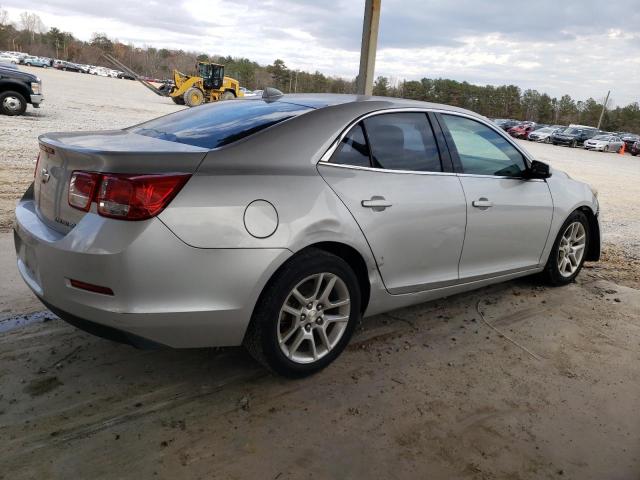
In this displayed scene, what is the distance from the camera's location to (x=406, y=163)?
3.38 meters

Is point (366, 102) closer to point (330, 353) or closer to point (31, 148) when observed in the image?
point (330, 353)

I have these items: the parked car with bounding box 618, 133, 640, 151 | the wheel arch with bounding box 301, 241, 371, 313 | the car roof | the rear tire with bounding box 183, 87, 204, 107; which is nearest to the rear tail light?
the wheel arch with bounding box 301, 241, 371, 313

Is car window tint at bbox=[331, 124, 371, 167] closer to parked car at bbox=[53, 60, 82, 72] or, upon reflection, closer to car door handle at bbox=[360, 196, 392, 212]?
car door handle at bbox=[360, 196, 392, 212]

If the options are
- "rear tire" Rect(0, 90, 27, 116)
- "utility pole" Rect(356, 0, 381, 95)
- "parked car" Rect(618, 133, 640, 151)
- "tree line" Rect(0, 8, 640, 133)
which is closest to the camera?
"utility pole" Rect(356, 0, 381, 95)

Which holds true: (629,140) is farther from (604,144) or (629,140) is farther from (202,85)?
(202,85)

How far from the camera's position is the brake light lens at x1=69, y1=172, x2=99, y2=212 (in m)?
2.47

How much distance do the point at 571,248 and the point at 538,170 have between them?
1.17 meters

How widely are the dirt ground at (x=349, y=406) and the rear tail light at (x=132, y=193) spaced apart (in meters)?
1.02

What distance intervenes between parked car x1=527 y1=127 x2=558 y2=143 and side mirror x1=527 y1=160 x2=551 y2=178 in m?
39.6

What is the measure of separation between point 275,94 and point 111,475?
8.47ft

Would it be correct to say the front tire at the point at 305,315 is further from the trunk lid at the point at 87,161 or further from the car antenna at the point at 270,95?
the car antenna at the point at 270,95

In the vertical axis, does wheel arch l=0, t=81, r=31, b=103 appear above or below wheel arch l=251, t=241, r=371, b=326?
above

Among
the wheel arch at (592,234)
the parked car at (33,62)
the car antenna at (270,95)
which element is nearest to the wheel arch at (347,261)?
the car antenna at (270,95)

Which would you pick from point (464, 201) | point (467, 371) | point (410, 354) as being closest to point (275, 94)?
point (464, 201)
